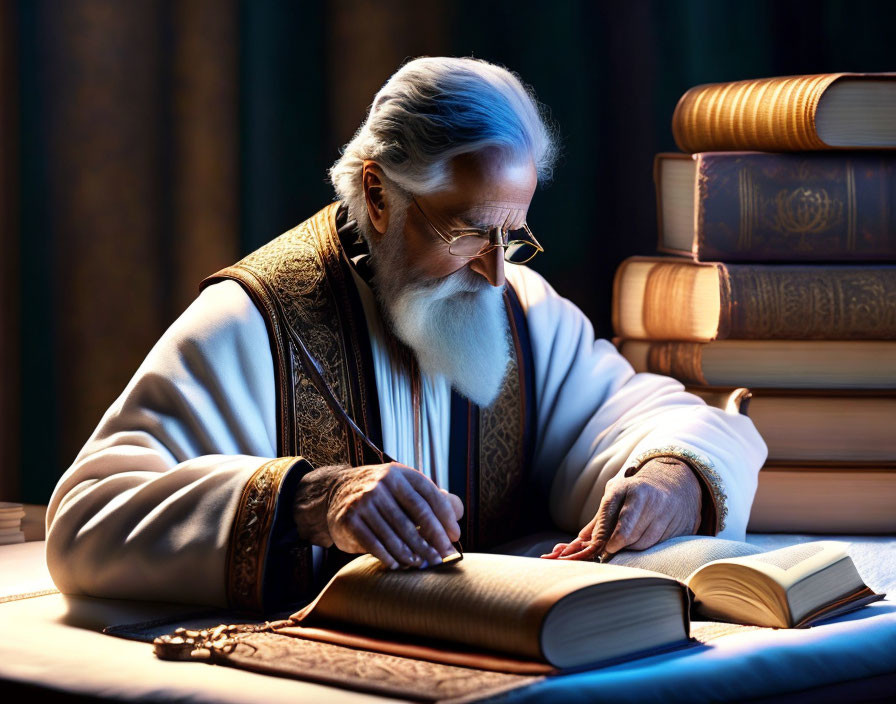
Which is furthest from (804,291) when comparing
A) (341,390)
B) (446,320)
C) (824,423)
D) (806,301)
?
(341,390)

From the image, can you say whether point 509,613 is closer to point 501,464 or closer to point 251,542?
point 251,542

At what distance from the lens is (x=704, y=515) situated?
8.79 ft

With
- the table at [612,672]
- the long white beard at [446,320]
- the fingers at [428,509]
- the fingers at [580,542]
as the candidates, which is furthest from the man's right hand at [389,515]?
the long white beard at [446,320]

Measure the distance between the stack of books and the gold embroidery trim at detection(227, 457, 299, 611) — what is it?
1598 millimetres

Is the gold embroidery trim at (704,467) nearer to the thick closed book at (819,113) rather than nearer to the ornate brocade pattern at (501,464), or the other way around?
the ornate brocade pattern at (501,464)

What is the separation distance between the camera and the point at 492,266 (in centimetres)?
272

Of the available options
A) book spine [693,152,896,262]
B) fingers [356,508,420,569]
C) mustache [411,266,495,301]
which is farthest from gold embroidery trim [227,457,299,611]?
book spine [693,152,896,262]

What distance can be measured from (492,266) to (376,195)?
1.09 ft

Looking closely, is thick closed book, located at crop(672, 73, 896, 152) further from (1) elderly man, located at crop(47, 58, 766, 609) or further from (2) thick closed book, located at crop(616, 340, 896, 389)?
(1) elderly man, located at crop(47, 58, 766, 609)

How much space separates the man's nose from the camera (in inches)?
107

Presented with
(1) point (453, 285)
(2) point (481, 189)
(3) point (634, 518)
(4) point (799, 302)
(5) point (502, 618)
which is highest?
(2) point (481, 189)

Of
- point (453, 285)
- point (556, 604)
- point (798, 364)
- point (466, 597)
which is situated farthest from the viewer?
point (798, 364)

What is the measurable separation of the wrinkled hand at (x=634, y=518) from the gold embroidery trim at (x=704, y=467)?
0.26 feet

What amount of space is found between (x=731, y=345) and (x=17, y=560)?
1.92 m
